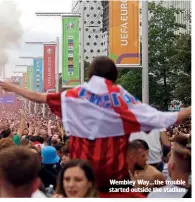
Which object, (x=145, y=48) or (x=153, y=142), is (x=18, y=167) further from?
(x=145, y=48)

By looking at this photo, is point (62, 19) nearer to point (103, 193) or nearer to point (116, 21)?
point (116, 21)

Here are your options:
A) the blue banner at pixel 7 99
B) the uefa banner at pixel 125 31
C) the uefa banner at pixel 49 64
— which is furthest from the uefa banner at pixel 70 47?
the blue banner at pixel 7 99

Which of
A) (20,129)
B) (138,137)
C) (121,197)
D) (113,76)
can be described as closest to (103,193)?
(121,197)

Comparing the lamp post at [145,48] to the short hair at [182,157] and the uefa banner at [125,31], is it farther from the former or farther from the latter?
the short hair at [182,157]

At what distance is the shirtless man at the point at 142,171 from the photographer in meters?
2.90

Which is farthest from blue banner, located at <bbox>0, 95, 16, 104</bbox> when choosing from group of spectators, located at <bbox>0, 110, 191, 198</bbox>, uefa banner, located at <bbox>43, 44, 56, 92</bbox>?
uefa banner, located at <bbox>43, 44, 56, 92</bbox>

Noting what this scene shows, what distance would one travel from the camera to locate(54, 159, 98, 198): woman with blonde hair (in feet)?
7.78

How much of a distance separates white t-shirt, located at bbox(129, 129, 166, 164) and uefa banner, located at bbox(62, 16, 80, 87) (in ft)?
3.11

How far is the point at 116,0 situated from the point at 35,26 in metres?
0.65

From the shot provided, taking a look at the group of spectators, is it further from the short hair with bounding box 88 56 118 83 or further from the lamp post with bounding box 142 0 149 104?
the lamp post with bounding box 142 0 149 104

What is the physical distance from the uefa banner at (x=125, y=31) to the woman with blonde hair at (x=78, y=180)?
5.62ft

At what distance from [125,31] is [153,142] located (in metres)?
1.46

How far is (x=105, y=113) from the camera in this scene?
113 inches

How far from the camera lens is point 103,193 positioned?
293cm
